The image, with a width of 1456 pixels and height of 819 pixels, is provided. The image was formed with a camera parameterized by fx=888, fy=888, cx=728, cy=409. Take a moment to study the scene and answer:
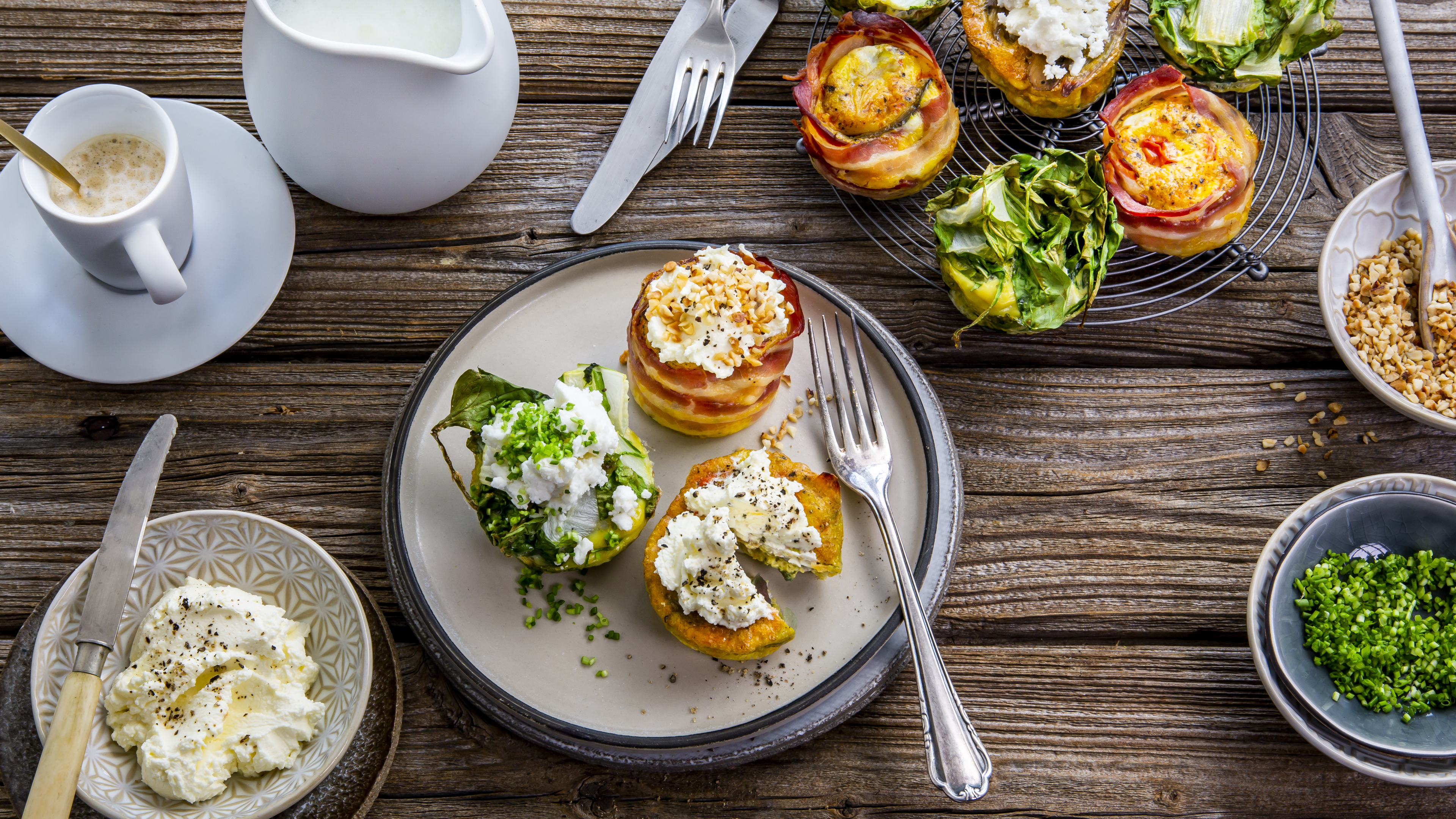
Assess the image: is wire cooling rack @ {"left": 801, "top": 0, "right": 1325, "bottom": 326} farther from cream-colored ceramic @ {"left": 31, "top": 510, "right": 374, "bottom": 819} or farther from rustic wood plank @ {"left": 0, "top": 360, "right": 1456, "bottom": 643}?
cream-colored ceramic @ {"left": 31, "top": 510, "right": 374, "bottom": 819}

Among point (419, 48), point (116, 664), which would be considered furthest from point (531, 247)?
point (116, 664)

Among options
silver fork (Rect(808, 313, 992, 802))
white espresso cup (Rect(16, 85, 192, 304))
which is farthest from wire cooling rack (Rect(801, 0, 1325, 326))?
white espresso cup (Rect(16, 85, 192, 304))

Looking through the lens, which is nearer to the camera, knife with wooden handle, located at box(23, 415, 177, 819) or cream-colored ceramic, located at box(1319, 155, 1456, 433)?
knife with wooden handle, located at box(23, 415, 177, 819)

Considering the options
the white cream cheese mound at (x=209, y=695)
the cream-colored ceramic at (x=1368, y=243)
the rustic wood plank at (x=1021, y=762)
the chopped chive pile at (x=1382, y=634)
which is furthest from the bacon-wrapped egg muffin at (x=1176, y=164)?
the white cream cheese mound at (x=209, y=695)

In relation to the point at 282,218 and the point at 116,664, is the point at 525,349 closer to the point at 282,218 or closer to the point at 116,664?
the point at 282,218

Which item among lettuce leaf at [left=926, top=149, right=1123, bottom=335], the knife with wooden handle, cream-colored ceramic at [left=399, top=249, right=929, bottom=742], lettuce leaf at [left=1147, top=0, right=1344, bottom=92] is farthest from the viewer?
lettuce leaf at [left=1147, top=0, right=1344, bottom=92]
